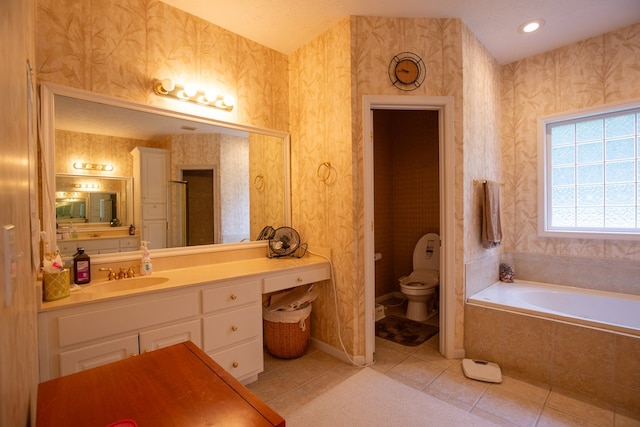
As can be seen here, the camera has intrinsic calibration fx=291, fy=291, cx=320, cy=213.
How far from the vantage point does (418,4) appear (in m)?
2.19

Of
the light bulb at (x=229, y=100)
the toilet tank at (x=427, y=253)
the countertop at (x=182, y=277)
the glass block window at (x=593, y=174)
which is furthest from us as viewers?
the toilet tank at (x=427, y=253)

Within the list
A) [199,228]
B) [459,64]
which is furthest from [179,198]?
[459,64]

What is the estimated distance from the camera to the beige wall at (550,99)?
8.21 feet

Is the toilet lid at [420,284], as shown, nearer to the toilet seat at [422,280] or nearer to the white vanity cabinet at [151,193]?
the toilet seat at [422,280]

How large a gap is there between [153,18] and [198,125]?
76 centimetres

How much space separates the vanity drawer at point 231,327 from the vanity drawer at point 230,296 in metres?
0.06

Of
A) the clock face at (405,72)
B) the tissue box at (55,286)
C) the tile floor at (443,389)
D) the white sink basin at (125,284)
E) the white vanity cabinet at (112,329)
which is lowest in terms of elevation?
the tile floor at (443,389)

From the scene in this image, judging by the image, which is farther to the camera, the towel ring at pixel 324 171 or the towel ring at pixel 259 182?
the towel ring at pixel 259 182

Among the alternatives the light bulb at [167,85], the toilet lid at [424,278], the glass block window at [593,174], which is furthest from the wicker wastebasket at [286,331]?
the glass block window at [593,174]

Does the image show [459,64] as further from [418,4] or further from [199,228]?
[199,228]

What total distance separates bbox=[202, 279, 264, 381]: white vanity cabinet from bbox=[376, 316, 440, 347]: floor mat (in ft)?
4.48

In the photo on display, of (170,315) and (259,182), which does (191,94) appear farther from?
(170,315)

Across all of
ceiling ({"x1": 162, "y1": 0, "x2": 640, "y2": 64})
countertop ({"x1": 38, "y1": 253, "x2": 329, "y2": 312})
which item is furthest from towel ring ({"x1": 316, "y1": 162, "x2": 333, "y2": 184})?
ceiling ({"x1": 162, "y1": 0, "x2": 640, "y2": 64})

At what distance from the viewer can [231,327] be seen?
1.96m
